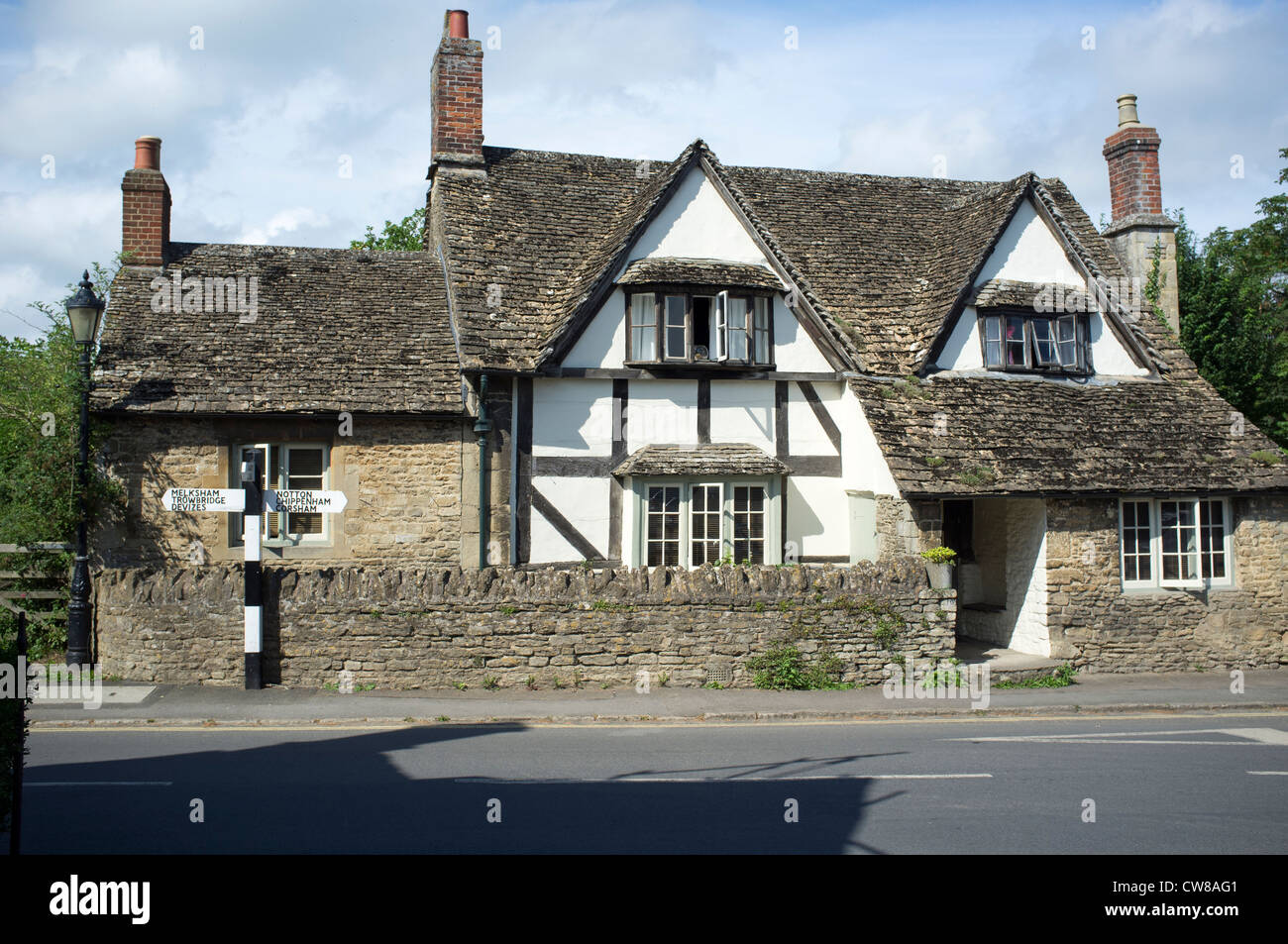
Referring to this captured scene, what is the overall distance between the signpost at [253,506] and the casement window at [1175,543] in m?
12.3

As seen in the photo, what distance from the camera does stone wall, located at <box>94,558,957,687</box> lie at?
44.3ft

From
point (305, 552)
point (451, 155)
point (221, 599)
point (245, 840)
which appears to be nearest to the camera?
point (245, 840)

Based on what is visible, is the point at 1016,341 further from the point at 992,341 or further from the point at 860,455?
the point at 860,455

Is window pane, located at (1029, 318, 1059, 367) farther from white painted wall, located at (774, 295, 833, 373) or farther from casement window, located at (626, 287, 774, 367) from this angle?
casement window, located at (626, 287, 774, 367)

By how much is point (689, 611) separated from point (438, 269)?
9.56 metres

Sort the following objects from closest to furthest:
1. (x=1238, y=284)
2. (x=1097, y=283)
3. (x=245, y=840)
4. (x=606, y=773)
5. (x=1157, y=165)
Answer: (x=245, y=840) < (x=606, y=773) < (x=1097, y=283) < (x=1157, y=165) < (x=1238, y=284)

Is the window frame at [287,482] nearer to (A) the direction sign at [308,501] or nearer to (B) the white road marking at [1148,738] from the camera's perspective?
(A) the direction sign at [308,501]

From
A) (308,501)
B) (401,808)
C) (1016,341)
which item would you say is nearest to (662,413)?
(308,501)

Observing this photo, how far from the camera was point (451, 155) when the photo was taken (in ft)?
66.4

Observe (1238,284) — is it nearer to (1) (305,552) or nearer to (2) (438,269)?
(2) (438,269)

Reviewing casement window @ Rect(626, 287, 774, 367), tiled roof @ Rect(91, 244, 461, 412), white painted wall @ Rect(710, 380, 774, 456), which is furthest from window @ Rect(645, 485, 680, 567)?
tiled roof @ Rect(91, 244, 461, 412)

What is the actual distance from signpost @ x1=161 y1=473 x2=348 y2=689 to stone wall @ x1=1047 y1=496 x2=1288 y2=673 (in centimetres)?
1094

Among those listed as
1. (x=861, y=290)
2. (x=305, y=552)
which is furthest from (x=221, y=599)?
(x=861, y=290)

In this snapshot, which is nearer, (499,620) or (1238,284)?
(499,620)
